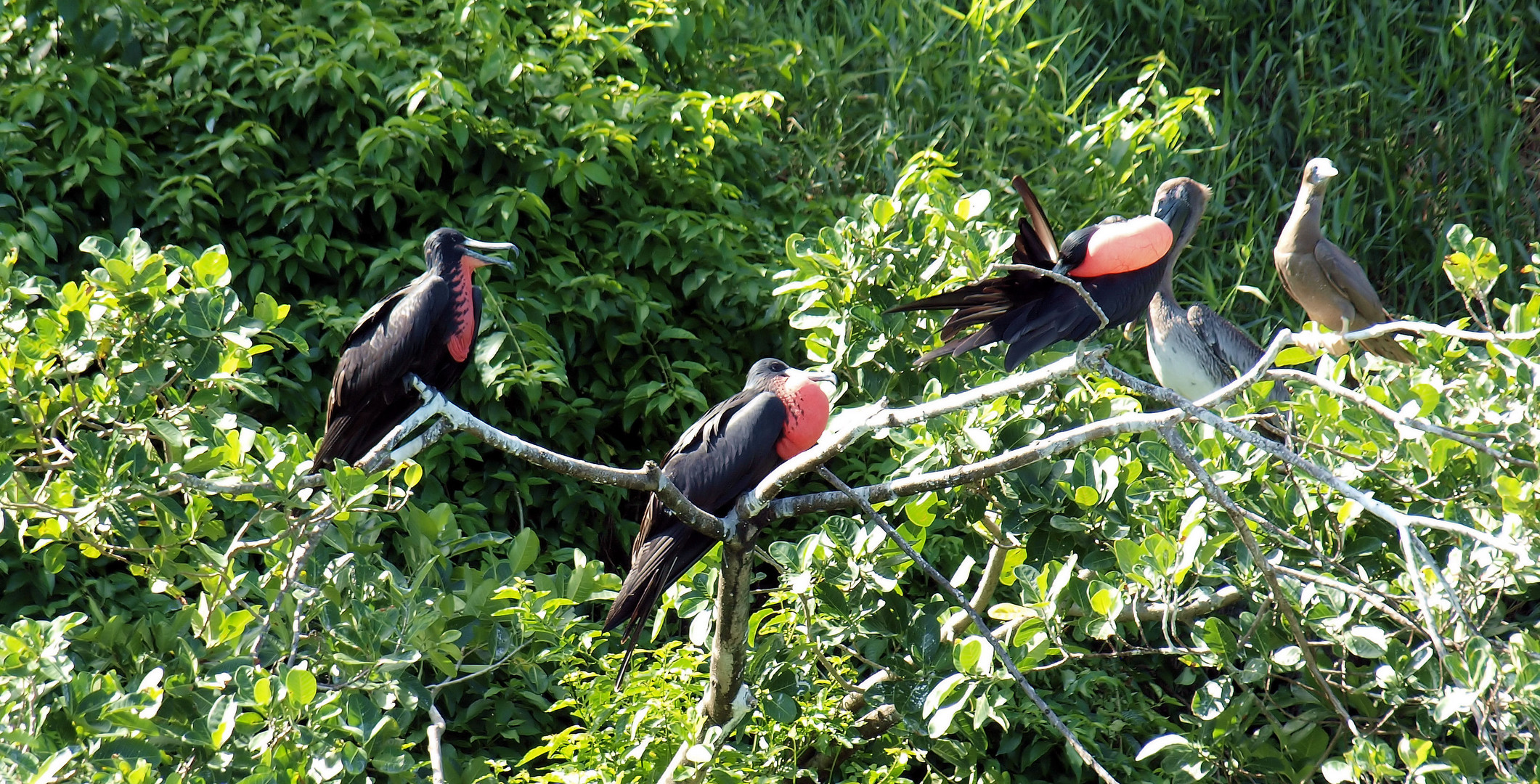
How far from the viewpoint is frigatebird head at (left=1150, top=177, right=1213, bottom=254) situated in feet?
11.1

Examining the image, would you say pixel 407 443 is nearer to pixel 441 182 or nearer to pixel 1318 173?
pixel 441 182

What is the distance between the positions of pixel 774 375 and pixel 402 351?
839 millimetres

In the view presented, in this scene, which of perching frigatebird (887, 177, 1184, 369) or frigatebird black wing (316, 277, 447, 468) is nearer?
perching frigatebird (887, 177, 1184, 369)

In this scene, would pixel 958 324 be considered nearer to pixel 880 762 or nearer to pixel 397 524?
pixel 880 762

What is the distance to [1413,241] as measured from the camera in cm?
469

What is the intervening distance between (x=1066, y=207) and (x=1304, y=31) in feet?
4.88

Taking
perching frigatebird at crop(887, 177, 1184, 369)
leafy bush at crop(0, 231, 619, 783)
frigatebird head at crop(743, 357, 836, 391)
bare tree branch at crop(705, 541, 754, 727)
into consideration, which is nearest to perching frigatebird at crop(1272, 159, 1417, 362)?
perching frigatebird at crop(887, 177, 1184, 369)

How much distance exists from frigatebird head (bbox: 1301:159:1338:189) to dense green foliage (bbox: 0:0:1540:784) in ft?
1.48

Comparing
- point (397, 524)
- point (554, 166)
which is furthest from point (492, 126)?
point (397, 524)

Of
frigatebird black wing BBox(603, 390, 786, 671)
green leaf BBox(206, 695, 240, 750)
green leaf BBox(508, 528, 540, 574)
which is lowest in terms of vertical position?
green leaf BBox(508, 528, 540, 574)

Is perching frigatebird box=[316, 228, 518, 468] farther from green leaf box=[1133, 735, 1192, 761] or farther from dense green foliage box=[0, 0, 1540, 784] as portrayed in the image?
green leaf box=[1133, 735, 1192, 761]

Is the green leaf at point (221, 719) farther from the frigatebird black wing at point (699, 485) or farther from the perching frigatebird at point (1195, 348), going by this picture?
the perching frigatebird at point (1195, 348)

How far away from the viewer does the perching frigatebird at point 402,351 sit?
9.31 feet

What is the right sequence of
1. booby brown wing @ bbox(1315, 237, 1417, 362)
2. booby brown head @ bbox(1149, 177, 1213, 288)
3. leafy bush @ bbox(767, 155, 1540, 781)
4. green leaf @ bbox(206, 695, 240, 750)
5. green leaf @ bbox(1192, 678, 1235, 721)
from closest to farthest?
green leaf @ bbox(206, 695, 240, 750), leafy bush @ bbox(767, 155, 1540, 781), green leaf @ bbox(1192, 678, 1235, 721), booby brown head @ bbox(1149, 177, 1213, 288), booby brown wing @ bbox(1315, 237, 1417, 362)
